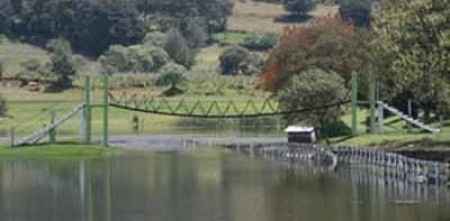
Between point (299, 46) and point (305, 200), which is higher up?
point (299, 46)

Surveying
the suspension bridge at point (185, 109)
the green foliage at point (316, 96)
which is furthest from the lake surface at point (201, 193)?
the green foliage at point (316, 96)

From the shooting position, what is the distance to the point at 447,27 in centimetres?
8506

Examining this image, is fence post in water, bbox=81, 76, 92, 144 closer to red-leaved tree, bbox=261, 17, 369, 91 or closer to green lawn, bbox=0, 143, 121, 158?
green lawn, bbox=0, 143, 121, 158

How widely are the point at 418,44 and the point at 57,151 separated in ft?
111

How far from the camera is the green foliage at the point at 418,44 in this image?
280 ft

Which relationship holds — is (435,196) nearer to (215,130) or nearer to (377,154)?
(377,154)

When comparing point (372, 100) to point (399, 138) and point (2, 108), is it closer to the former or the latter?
point (399, 138)

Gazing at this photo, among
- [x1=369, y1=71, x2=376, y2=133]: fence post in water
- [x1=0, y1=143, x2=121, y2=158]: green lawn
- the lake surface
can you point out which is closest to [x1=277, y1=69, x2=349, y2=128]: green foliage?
[x1=369, y1=71, x2=376, y2=133]: fence post in water

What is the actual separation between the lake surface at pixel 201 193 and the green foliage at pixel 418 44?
805cm

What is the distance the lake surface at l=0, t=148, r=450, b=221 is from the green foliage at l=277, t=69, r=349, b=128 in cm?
1458

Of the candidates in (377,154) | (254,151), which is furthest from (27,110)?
(377,154)

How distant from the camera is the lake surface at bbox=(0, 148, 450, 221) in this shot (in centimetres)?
6309

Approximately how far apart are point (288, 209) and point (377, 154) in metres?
26.6

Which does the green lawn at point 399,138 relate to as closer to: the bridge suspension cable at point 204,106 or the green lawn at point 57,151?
the green lawn at point 57,151
